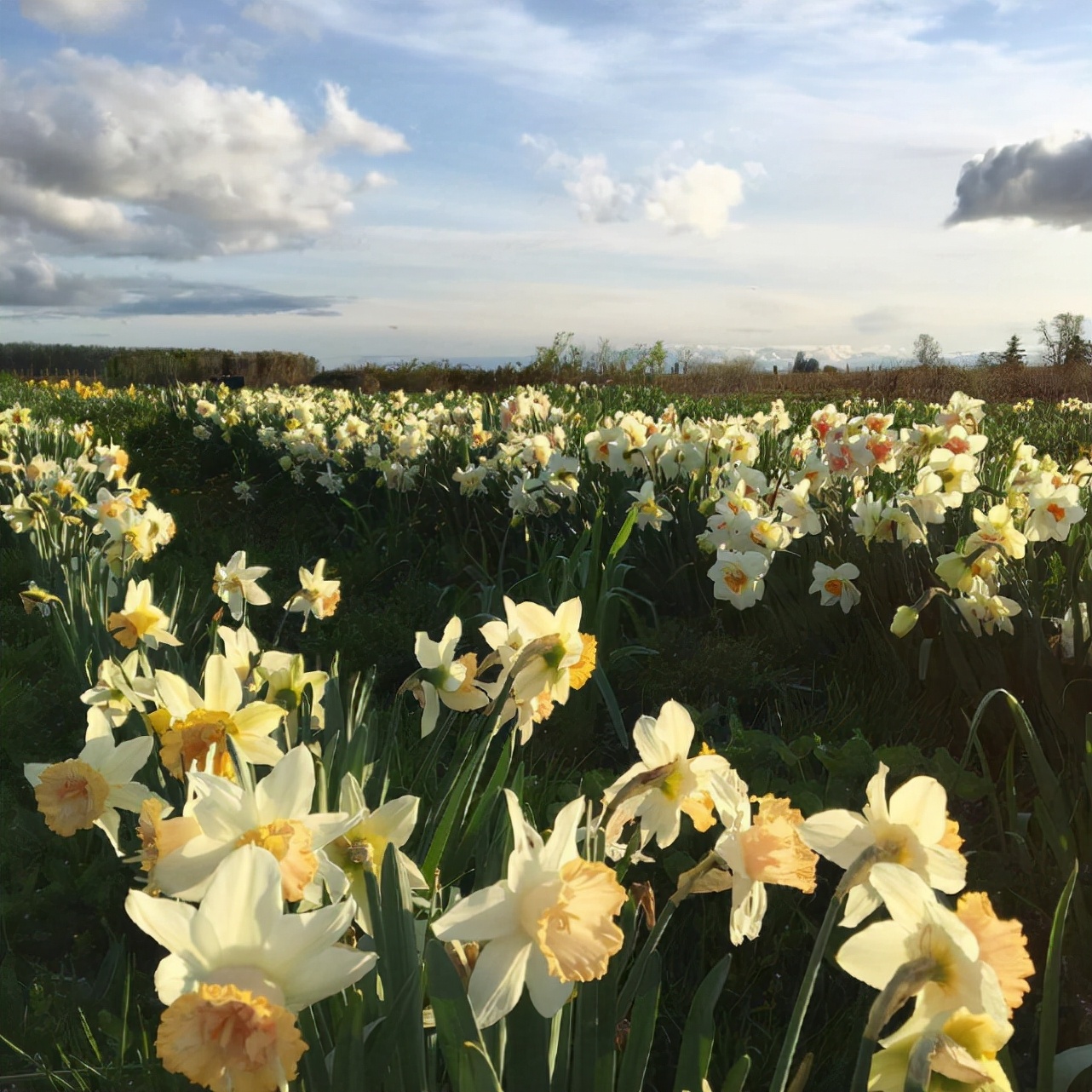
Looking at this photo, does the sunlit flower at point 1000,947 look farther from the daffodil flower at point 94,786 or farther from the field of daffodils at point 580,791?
the daffodil flower at point 94,786

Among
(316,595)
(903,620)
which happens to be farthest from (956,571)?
(316,595)

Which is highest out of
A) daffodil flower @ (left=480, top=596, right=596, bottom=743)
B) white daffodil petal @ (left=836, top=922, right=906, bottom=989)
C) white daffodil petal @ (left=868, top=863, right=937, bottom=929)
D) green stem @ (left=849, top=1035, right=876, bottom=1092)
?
daffodil flower @ (left=480, top=596, right=596, bottom=743)

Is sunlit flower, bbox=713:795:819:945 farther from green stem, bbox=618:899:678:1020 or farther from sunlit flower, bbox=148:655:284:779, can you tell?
sunlit flower, bbox=148:655:284:779

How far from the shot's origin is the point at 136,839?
6.27ft

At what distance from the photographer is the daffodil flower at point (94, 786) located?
3.99ft

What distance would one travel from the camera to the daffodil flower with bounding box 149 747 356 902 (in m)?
0.89

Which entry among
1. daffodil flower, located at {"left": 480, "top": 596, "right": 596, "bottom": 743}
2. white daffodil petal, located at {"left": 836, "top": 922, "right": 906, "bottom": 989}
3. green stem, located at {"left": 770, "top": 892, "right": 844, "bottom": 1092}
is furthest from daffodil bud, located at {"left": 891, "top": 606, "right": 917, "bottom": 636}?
white daffodil petal, located at {"left": 836, "top": 922, "right": 906, "bottom": 989}

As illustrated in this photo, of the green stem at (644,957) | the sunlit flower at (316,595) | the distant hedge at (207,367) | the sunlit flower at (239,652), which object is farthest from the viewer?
the distant hedge at (207,367)

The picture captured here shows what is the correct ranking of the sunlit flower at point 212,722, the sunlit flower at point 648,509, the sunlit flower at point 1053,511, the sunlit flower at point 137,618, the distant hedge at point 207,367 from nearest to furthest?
the sunlit flower at point 212,722 < the sunlit flower at point 137,618 < the sunlit flower at point 1053,511 < the sunlit flower at point 648,509 < the distant hedge at point 207,367

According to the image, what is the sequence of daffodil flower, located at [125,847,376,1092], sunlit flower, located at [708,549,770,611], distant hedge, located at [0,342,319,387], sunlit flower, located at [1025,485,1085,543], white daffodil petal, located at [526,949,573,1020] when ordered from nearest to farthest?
daffodil flower, located at [125,847,376,1092] < white daffodil petal, located at [526,949,573,1020] < sunlit flower, located at [1025,485,1085,543] < sunlit flower, located at [708,549,770,611] < distant hedge, located at [0,342,319,387]

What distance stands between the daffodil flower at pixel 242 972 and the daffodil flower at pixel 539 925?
11 centimetres

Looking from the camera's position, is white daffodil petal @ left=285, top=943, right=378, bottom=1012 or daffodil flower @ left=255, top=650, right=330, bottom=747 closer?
white daffodil petal @ left=285, top=943, right=378, bottom=1012

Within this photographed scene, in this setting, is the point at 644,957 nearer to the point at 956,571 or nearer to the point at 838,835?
the point at 838,835

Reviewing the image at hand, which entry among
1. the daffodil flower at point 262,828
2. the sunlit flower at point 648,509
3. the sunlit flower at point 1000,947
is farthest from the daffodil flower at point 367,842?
the sunlit flower at point 648,509
